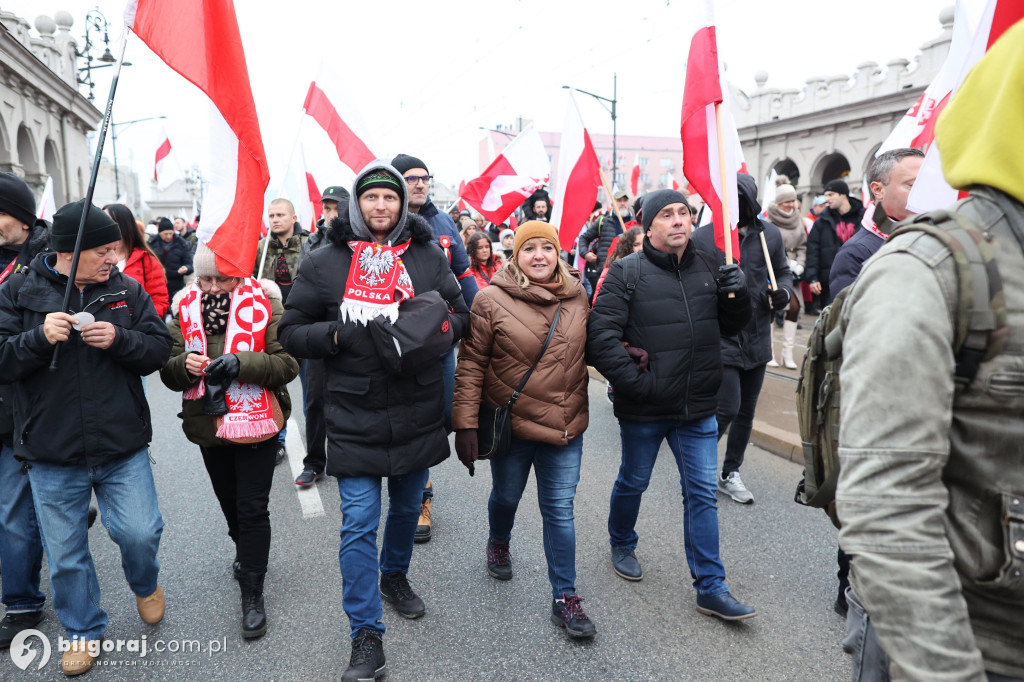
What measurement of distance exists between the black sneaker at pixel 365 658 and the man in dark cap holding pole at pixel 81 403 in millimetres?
1096

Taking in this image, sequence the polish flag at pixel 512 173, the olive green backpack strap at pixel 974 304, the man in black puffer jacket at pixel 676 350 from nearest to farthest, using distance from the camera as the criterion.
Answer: the olive green backpack strap at pixel 974 304 < the man in black puffer jacket at pixel 676 350 < the polish flag at pixel 512 173

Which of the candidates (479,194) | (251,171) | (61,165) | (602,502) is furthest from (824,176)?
(61,165)

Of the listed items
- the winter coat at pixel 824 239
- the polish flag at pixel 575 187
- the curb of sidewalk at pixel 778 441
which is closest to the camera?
the curb of sidewalk at pixel 778 441

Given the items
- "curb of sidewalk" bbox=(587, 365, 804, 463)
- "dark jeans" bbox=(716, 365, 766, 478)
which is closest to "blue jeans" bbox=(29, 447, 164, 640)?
"dark jeans" bbox=(716, 365, 766, 478)

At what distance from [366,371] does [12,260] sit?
6.56 ft

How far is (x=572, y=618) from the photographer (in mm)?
3164

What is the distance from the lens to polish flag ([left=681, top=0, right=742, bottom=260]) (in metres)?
3.61

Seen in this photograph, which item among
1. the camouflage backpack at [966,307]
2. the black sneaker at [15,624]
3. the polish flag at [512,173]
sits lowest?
the black sneaker at [15,624]

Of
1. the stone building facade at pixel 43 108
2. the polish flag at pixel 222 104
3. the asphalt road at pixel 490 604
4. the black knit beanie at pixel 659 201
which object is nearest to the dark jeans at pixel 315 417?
the asphalt road at pixel 490 604

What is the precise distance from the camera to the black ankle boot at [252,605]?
322 cm

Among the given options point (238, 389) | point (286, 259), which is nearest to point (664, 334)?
point (238, 389)

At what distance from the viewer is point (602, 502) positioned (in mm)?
4797

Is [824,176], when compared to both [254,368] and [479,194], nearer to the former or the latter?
[479,194]

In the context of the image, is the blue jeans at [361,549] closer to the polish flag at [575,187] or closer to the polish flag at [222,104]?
the polish flag at [222,104]
